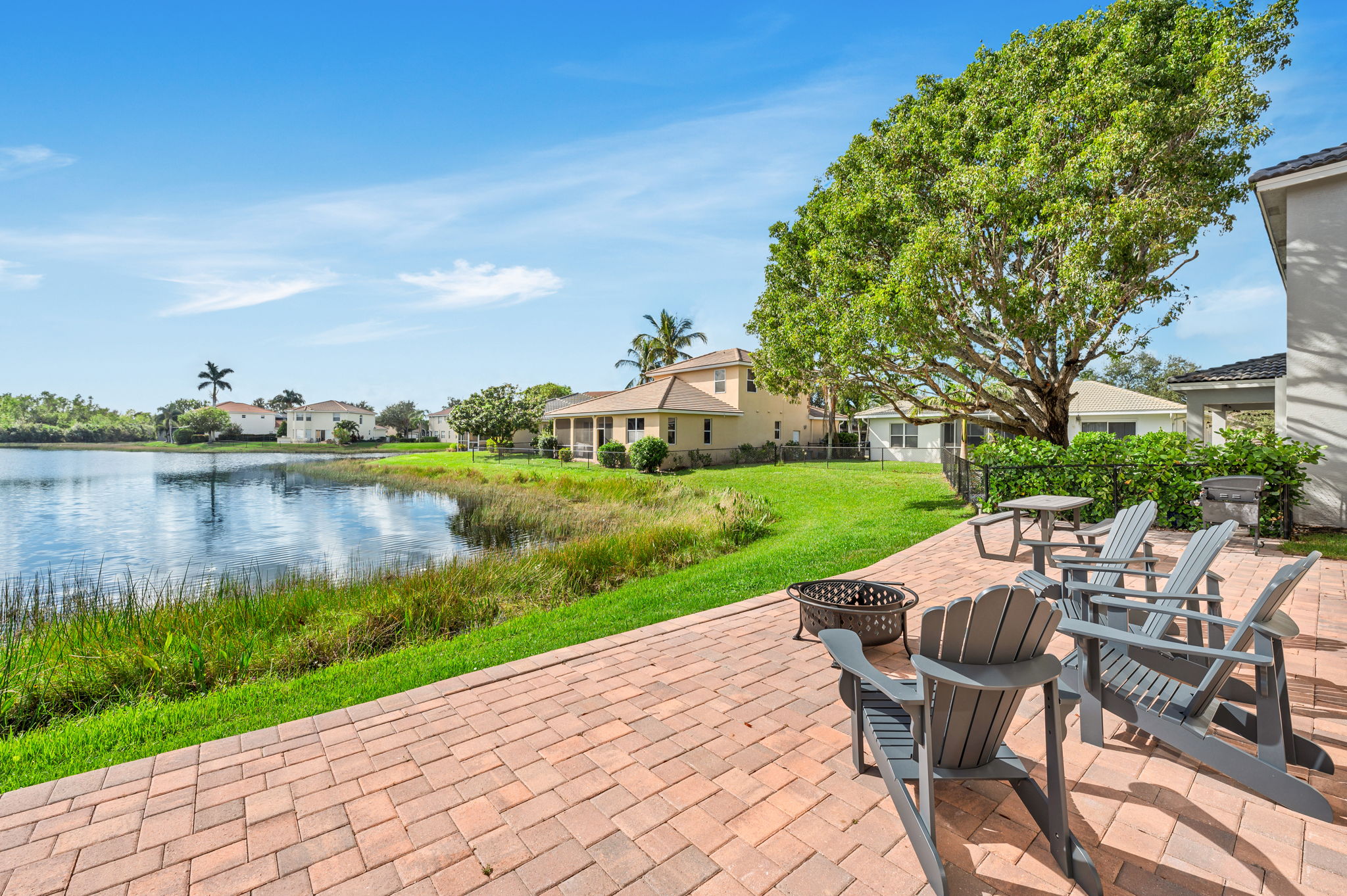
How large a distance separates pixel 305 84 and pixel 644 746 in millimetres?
15782

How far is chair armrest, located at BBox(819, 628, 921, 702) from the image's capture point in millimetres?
2168

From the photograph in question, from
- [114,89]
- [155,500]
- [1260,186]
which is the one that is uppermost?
[114,89]

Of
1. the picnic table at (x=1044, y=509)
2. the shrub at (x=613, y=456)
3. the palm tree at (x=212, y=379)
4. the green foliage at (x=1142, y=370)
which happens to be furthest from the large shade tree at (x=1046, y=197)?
the palm tree at (x=212, y=379)

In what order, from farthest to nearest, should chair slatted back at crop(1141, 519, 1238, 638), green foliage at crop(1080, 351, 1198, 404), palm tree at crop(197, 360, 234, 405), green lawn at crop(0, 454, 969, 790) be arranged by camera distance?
1. palm tree at crop(197, 360, 234, 405)
2. green foliage at crop(1080, 351, 1198, 404)
3. green lawn at crop(0, 454, 969, 790)
4. chair slatted back at crop(1141, 519, 1238, 638)

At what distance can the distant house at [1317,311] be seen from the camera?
9.77 meters

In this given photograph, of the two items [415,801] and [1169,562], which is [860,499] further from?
[415,801]

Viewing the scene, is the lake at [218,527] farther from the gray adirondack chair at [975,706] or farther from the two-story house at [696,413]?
the two-story house at [696,413]

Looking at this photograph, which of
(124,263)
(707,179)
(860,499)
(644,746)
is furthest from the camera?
(124,263)

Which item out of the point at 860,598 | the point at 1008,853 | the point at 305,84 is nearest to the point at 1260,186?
the point at 860,598

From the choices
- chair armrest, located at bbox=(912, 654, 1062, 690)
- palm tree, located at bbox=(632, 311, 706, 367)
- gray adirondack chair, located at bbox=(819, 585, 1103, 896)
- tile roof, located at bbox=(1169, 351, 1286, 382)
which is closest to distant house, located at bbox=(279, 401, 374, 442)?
palm tree, located at bbox=(632, 311, 706, 367)

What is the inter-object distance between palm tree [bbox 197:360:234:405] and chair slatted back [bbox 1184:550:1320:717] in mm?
124152

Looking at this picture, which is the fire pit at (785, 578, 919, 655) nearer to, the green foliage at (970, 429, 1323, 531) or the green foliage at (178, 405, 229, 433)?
the green foliage at (970, 429, 1323, 531)

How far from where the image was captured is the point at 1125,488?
403 inches

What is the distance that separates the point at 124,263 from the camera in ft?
92.4
